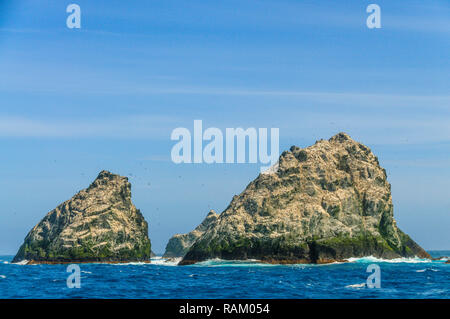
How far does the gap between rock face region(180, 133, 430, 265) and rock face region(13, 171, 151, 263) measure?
3079 centimetres

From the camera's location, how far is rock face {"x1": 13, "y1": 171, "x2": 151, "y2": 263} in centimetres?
16188

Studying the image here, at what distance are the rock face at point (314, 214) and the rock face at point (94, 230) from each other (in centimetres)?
3079

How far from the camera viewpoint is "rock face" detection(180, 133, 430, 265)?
437 feet

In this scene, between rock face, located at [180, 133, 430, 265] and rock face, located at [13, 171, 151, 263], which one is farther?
rock face, located at [13, 171, 151, 263]

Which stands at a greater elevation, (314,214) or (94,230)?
(314,214)

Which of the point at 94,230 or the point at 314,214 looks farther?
the point at 94,230

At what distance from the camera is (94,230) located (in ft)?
543

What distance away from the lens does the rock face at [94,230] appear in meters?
162

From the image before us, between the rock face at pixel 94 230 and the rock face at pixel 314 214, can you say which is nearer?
the rock face at pixel 314 214

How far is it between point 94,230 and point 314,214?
6453cm

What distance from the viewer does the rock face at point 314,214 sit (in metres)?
133
